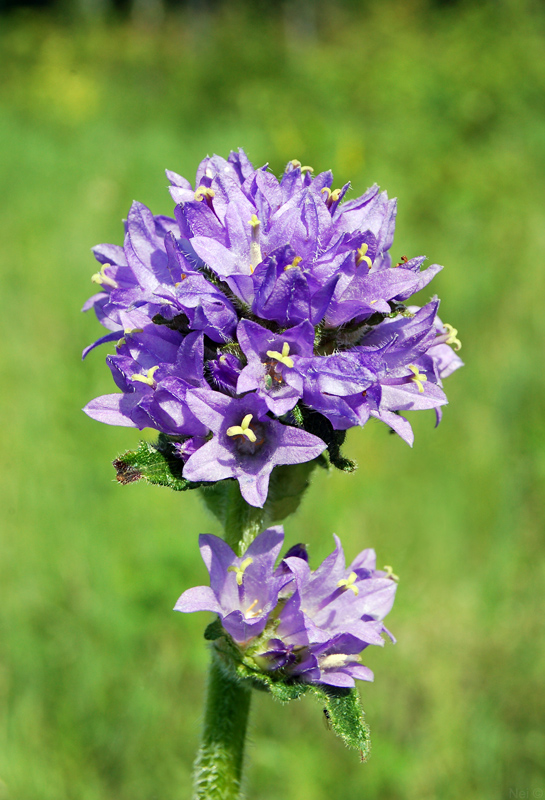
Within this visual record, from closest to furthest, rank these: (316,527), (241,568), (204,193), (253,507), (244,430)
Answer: (244,430) < (241,568) < (204,193) < (253,507) < (316,527)

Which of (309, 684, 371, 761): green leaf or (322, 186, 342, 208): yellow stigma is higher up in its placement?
(322, 186, 342, 208): yellow stigma

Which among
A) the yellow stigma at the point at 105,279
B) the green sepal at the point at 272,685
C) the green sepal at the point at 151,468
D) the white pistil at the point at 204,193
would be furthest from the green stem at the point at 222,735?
the white pistil at the point at 204,193

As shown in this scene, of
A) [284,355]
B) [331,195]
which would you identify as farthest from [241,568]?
[331,195]

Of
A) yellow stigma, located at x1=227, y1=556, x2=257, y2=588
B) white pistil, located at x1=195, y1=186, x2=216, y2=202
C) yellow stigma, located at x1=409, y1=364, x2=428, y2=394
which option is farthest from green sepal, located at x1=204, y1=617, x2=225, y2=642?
white pistil, located at x1=195, y1=186, x2=216, y2=202

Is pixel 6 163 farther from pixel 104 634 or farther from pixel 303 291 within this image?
pixel 303 291

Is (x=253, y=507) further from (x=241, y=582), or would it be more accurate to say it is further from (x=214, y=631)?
(x=214, y=631)

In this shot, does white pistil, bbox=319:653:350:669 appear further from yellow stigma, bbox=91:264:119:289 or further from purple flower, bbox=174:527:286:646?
yellow stigma, bbox=91:264:119:289
